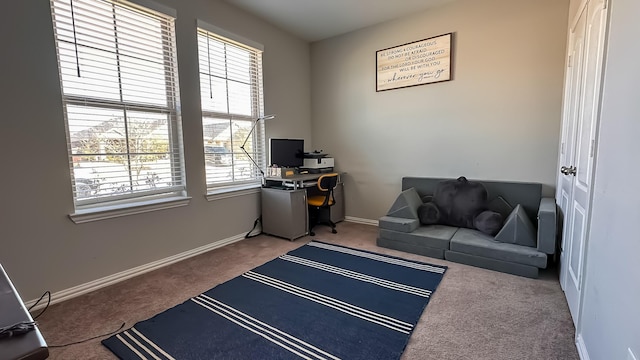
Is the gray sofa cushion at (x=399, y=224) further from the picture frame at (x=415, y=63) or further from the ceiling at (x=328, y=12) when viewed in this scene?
the ceiling at (x=328, y=12)

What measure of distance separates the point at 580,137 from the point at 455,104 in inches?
63.7

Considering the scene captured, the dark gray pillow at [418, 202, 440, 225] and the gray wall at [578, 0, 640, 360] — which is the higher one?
the gray wall at [578, 0, 640, 360]

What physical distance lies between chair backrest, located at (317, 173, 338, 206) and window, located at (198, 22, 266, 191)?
93 cm

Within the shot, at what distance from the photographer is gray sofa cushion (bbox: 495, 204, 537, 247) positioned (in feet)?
8.61

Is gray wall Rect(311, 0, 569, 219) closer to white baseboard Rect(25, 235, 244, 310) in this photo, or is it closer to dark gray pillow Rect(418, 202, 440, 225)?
dark gray pillow Rect(418, 202, 440, 225)

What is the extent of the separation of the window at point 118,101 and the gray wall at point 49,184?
0.10 m

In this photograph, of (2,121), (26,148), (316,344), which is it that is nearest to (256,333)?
(316,344)

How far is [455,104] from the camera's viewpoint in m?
3.49

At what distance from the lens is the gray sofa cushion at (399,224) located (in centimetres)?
314

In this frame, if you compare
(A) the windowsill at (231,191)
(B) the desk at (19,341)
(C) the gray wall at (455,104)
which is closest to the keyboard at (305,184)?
(A) the windowsill at (231,191)

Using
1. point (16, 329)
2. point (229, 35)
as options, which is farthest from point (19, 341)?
point (229, 35)

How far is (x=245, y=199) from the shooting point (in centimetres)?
370

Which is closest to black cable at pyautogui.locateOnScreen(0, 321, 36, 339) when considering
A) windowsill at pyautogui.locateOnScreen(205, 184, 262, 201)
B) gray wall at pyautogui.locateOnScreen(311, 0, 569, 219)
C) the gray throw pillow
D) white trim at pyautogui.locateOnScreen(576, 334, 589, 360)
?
white trim at pyautogui.locateOnScreen(576, 334, 589, 360)

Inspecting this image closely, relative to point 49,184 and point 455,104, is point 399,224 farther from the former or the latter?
point 49,184
